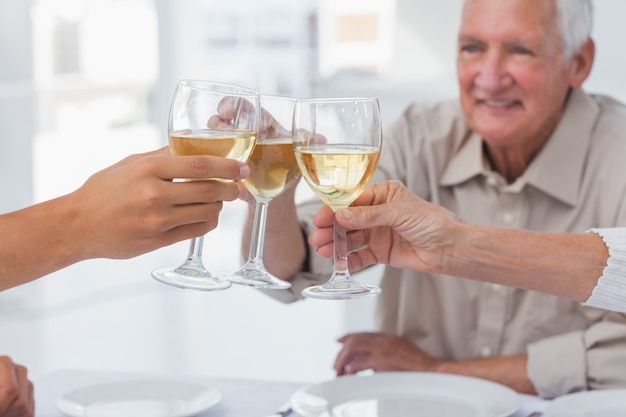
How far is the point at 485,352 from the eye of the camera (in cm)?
222

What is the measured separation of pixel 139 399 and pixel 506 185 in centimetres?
102

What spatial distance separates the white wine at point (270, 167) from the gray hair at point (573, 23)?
91 centimetres

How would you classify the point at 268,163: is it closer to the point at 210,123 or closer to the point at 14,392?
the point at 210,123

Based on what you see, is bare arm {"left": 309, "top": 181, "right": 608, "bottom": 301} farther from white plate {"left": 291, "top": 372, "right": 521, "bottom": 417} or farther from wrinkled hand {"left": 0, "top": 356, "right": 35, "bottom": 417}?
wrinkled hand {"left": 0, "top": 356, "right": 35, "bottom": 417}

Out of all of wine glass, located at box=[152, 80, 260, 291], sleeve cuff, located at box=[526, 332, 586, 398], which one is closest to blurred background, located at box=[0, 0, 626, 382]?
sleeve cuff, located at box=[526, 332, 586, 398]

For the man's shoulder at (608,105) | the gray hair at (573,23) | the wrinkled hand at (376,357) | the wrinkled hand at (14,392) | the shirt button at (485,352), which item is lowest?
the shirt button at (485,352)

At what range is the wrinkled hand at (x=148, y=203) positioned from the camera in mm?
1283

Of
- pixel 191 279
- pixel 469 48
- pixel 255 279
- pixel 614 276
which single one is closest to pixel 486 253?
pixel 614 276

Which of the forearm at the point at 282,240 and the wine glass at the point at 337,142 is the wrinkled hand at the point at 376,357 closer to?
the forearm at the point at 282,240

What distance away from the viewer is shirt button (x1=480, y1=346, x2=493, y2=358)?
7.27 feet

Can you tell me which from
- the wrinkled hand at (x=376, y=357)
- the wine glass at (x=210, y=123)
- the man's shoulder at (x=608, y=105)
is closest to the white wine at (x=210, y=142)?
the wine glass at (x=210, y=123)

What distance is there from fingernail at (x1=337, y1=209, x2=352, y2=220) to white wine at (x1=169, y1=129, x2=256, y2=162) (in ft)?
0.61

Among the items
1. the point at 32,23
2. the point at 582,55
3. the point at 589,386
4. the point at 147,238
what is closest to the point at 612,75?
the point at 582,55

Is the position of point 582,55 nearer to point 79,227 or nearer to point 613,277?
point 613,277
